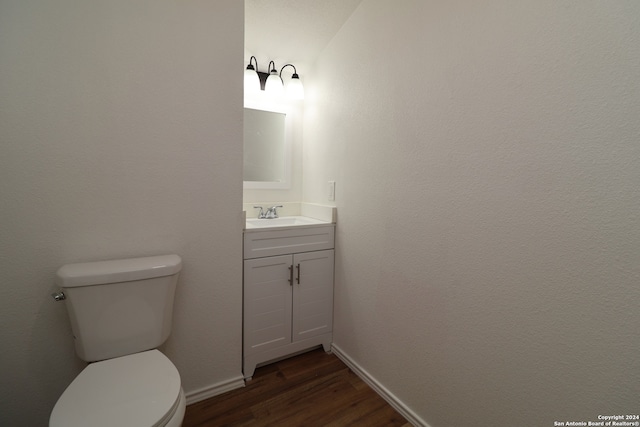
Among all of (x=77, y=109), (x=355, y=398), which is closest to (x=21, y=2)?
(x=77, y=109)

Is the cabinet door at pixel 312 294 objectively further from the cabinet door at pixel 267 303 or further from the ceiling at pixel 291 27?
the ceiling at pixel 291 27

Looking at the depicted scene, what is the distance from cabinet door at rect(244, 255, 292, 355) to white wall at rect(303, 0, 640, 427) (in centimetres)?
49

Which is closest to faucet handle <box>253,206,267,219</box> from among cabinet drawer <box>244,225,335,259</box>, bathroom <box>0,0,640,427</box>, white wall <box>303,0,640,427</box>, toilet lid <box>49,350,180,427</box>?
cabinet drawer <box>244,225,335,259</box>

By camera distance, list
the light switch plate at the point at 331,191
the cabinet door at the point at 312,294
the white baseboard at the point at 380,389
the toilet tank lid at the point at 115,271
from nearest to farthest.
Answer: the toilet tank lid at the point at 115,271, the white baseboard at the point at 380,389, the cabinet door at the point at 312,294, the light switch plate at the point at 331,191

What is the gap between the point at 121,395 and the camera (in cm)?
94

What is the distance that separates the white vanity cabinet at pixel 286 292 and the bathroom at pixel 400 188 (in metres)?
0.10

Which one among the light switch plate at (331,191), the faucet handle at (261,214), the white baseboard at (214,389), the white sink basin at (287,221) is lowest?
the white baseboard at (214,389)

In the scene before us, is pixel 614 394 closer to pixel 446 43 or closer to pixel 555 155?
pixel 555 155

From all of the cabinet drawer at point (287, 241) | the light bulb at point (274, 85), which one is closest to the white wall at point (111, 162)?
the cabinet drawer at point (287, 241)

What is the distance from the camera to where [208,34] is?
1.42 m

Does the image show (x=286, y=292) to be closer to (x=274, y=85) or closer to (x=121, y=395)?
(x=121, y=395)

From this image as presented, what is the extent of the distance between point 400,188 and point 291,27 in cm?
134

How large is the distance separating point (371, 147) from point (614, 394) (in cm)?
134

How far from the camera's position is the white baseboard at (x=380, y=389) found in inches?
54.2
